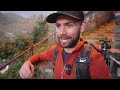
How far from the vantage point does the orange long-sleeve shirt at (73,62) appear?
3633 mm

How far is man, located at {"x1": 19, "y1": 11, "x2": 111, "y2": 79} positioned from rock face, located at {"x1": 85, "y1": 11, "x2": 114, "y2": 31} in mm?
111

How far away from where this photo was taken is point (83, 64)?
3637mm

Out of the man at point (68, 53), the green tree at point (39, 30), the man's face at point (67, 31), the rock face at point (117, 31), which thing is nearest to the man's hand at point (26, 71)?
the man at point (68, 53)

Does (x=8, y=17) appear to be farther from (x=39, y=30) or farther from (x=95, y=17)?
(x=95, y=17)

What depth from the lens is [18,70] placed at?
3.79 meters

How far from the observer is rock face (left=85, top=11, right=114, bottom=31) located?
12.2 ft

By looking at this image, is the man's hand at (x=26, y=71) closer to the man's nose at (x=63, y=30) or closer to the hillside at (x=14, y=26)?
the hillside at (x=14, y=26)

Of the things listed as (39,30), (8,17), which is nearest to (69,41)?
(39,30)

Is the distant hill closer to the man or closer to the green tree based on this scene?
the green tree

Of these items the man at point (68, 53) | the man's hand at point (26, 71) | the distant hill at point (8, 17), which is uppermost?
the distant hill at point (8, 17)

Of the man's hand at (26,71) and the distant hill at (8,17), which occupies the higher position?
the distant hill at (8,17)

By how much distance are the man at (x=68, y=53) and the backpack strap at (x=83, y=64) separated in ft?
0.13

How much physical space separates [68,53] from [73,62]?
0.52 ft
